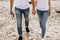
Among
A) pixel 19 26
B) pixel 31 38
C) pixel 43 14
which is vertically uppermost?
pixel 43 14

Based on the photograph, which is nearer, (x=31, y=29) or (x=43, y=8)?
(x=43, y=8)

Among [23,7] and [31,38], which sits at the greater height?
[23,7]

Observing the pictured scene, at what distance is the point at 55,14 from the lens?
26.4 feet

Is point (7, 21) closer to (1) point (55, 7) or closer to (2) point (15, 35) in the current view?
(2) point (15, 35)

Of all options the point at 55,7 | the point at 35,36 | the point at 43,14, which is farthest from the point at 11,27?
the point at 55,7

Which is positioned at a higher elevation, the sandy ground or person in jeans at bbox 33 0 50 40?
person in jeans at bbox 33 0 50 40

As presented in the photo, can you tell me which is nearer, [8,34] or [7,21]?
[8,34]

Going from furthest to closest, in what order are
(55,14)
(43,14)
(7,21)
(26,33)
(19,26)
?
(55,14) → (7,21) → (26,33) → (19,26) → (43,14)

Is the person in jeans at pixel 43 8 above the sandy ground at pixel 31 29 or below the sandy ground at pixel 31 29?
above

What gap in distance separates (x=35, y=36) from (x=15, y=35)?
0.59 m

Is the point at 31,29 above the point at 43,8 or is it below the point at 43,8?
below

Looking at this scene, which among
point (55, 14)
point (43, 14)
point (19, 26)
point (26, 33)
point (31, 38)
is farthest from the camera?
point (55, 14)

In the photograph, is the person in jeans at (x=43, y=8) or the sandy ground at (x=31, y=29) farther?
the sandy ground at (x=31, y=29)

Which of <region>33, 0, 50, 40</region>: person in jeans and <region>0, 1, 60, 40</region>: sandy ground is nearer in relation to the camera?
<region>33, 0, 50, 40</region>: person in jeans
